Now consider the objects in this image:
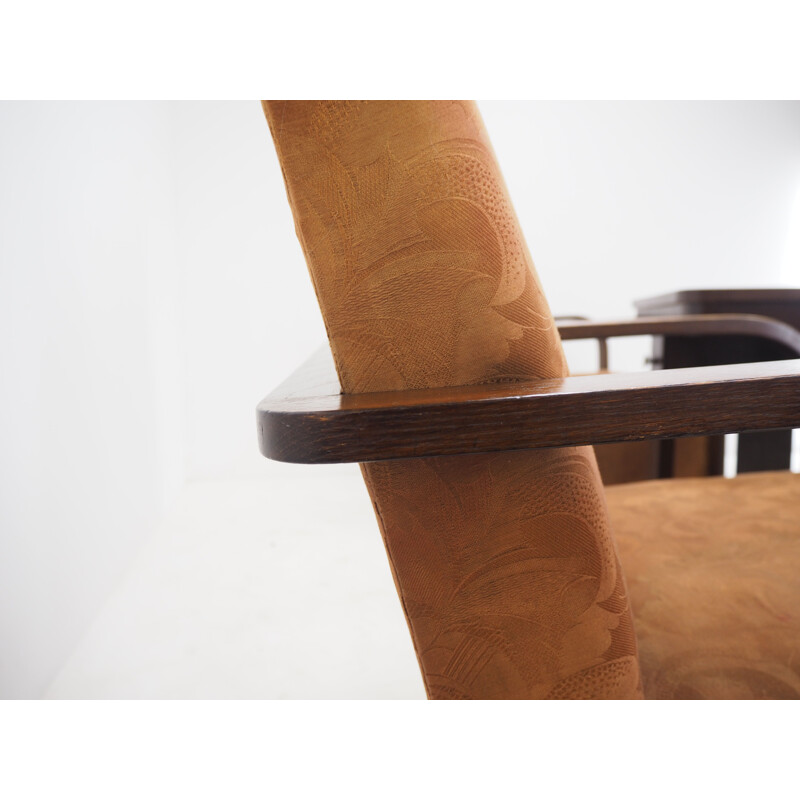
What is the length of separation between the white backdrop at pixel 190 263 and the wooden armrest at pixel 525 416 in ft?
3.51

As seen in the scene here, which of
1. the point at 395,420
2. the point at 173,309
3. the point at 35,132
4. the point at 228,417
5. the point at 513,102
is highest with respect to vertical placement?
the point at 513,102

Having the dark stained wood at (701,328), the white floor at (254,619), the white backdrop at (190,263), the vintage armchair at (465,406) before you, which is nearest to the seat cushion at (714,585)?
the vintage armchair at (465,406)

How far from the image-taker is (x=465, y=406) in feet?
0.93

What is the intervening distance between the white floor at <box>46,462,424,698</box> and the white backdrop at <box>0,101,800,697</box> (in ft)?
0.34

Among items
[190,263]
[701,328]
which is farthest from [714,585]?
[190,263]

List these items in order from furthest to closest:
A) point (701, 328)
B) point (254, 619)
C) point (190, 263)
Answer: point (190, 263)
point (254, 619)
point (701, 328)

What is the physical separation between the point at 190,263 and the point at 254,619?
1.89 m

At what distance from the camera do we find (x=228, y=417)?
286cm

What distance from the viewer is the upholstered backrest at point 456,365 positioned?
298mm

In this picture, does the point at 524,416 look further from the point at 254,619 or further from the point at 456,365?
the point at 254,619

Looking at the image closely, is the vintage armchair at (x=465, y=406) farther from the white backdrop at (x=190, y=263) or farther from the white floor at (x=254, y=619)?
the white backdrop at (x=190, y=263)

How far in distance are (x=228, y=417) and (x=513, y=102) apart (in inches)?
89.6
